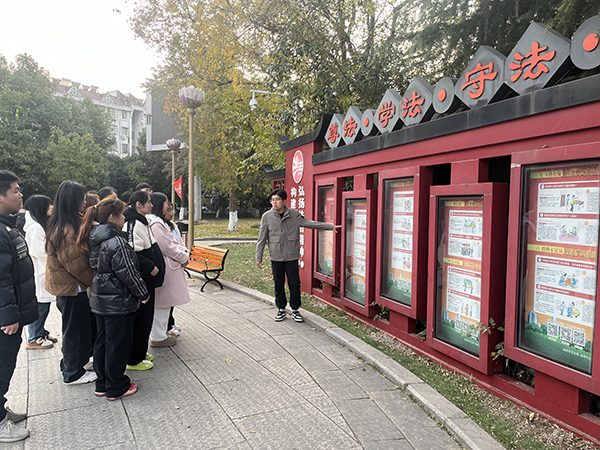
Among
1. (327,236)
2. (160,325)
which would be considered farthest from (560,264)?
(327,236)

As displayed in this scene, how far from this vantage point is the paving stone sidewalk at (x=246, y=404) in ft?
10.1

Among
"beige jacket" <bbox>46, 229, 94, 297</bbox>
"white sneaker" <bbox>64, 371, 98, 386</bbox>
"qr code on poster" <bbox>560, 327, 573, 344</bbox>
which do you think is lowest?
"white sneaker" <bbox>64, 371, 98, 386</bbox>

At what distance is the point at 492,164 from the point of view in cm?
446

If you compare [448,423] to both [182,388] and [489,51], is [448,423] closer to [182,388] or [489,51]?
[182,388]

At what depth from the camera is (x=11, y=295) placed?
3066mm

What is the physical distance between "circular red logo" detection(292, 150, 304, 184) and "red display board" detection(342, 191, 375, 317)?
2.06m

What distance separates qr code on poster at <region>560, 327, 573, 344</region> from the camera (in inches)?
123

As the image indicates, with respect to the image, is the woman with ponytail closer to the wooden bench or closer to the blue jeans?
the blue jeans

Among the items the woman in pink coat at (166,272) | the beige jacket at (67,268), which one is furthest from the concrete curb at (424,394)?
the beige jacket at (67,268)

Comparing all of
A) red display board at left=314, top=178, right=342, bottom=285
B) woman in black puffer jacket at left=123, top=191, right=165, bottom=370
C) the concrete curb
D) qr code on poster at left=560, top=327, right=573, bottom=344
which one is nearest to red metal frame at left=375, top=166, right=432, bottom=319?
the concrete curb

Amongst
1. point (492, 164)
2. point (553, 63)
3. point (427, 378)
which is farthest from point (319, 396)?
point (553, 63)

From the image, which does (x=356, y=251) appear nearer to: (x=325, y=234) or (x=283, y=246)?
(x=283, y=246)

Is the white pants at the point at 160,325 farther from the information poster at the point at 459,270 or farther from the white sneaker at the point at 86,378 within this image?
the information poster at the point at 459,270

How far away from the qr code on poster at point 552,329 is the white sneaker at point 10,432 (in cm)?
395
